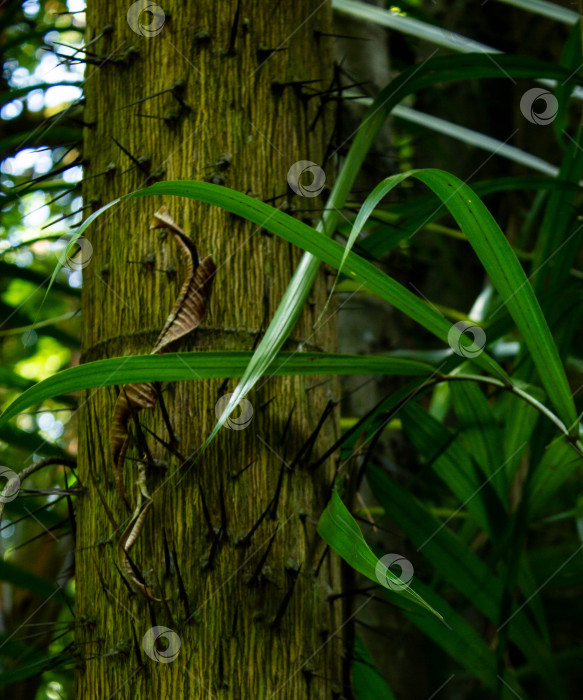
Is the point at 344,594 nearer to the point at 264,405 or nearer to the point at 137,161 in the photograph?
the point at 264,405

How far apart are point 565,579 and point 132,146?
0.54m

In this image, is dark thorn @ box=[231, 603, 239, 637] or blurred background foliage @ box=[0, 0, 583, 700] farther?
blurred background foliage @ box=[0, 0, 583, 700]

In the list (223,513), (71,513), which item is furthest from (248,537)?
(71,513)

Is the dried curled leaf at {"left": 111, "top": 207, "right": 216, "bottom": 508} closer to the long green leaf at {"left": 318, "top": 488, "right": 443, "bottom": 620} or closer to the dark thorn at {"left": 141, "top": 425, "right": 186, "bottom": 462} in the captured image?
the dark thorn at {"left": 141, "top": 425, "right": 186, "bottom": 462}

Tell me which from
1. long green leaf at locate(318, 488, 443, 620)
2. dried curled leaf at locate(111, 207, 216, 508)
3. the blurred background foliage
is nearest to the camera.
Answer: long green leaf at locate(318, 488, 443, 620)

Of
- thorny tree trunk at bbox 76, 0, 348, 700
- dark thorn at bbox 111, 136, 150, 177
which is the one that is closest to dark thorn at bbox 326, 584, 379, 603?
thorny tree trunk at bbox 76, 0, 348, 700

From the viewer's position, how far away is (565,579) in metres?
0.66

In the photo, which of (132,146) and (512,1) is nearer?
(132,146)

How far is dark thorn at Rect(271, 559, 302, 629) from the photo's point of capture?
1.35 ft

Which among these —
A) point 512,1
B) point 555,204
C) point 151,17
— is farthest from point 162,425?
point 512,1

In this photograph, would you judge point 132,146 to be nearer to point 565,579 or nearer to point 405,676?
point 565,579

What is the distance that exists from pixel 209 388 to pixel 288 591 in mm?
130

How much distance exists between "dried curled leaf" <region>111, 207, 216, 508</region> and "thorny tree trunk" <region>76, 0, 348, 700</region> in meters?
→ 0.01

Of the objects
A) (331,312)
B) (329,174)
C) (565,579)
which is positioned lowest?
(565,579)
